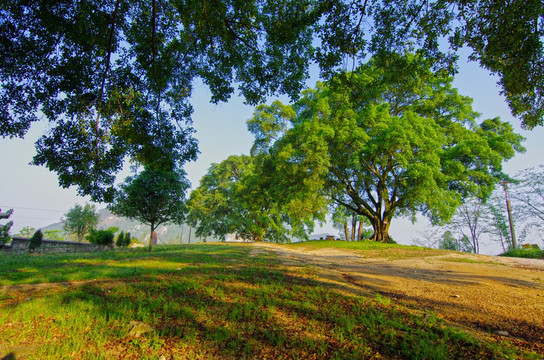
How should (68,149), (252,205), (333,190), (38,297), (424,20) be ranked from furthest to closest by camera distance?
(252,205), (333,190), (68,149), (424,20), (38,297)

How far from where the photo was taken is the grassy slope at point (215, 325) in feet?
7.57

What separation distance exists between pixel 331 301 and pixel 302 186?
14188 millimetres

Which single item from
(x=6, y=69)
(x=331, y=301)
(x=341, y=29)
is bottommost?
(x=331, y=301)

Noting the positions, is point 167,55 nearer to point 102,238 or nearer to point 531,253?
point 102,238

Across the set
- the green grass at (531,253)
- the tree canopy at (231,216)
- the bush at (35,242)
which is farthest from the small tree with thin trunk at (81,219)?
the green grass at (531,253)

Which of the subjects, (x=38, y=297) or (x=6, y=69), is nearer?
(x=38, y=297)

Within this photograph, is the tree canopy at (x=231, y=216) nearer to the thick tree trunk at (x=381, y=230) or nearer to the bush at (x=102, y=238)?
the thick tree trunk at (x=381, y=230)

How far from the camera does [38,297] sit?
3604 millimetres

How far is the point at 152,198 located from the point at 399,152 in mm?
15306

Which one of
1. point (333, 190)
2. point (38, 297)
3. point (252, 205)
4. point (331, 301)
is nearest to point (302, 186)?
point (333, 190)

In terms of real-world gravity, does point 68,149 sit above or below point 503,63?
below

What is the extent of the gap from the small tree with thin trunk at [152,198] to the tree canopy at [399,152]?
7.35m

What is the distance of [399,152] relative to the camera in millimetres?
16797

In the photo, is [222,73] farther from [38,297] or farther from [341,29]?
[38,297]
